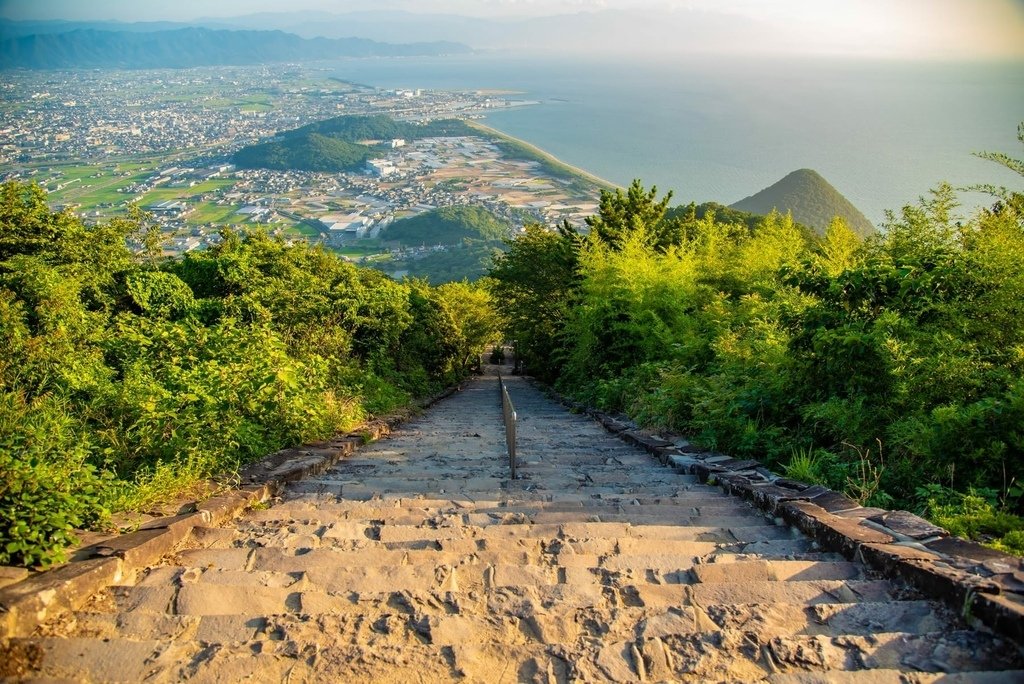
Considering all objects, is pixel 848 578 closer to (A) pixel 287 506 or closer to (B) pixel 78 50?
(A) pixel 287 506

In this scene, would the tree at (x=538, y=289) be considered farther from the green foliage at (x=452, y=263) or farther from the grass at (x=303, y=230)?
the grass at (x=303, y=230)

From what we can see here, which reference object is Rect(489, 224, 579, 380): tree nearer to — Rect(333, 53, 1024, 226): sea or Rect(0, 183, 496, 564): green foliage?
Rect(0, 183, 496, 564): green foliage

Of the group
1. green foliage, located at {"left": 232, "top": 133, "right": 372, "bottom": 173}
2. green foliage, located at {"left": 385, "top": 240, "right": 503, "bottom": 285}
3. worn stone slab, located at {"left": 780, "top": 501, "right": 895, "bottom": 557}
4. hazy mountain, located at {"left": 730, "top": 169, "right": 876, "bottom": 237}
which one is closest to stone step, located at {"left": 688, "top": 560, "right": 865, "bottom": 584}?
worn stone slab, located at {"left": 780, "top": 501, "right": 895, "bottom": 557}

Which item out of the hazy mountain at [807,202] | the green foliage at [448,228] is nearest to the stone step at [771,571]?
the hazy mountain at [807,202]

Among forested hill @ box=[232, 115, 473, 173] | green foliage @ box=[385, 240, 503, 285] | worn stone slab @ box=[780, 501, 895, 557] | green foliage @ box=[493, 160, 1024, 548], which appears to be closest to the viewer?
worn stone slab @ box=[780, 501, 895, 557]

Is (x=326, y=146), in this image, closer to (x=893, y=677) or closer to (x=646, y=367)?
(x=646, y=367)

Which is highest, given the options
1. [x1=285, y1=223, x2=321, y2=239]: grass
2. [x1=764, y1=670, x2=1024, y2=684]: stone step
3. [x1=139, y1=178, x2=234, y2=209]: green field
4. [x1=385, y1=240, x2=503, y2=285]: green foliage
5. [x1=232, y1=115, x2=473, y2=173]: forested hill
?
[x1=232, y1=115, x2=473, y2=173]: forested hill
